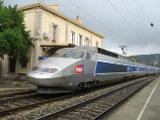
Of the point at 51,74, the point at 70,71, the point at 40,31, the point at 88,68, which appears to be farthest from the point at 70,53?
the point at 40,31

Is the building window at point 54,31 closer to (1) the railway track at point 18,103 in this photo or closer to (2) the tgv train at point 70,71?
(2) the tgv train at point 70,71

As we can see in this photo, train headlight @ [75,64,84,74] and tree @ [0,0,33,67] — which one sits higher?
tree @ [0,0,33,67]

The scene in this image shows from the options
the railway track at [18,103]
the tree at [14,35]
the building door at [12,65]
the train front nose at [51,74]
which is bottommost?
the railway track at [18,103]

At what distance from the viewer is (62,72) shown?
16.0 meters

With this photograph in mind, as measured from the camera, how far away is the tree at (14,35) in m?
29.9

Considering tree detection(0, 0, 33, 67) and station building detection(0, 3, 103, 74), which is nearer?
tree detection(0, 0, 33, 67)

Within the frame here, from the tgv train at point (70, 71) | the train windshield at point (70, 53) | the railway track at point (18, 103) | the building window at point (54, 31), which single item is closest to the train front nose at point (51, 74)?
the tgv train at point (70, 71)

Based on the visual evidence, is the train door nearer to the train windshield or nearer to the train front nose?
the train windshield

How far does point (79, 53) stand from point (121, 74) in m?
12.8

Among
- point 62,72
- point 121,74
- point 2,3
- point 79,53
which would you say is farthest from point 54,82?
point 2,3

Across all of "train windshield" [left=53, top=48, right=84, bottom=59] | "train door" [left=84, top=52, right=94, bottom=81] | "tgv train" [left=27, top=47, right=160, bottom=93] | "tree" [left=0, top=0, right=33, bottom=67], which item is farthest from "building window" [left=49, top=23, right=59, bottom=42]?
"train windshield" [left=53, top=48, right=84, bottom=59]

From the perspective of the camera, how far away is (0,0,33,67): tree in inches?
1177

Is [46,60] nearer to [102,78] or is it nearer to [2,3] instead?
[102,78]

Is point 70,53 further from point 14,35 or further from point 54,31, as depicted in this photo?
point 54,31
